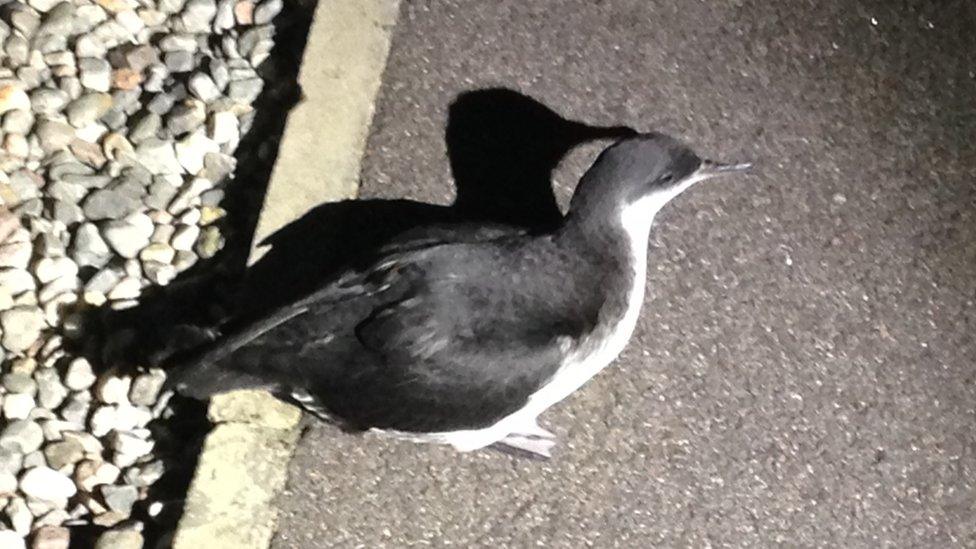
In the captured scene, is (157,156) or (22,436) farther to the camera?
(157,156)

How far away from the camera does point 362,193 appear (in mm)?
1988

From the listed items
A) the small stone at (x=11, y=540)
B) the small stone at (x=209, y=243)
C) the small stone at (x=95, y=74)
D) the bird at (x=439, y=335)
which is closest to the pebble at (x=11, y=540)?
the small stone at (x=11, y=540)

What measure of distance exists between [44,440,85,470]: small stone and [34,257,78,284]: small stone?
12.0 inches

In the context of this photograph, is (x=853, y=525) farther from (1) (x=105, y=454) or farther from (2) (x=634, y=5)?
(1) (x=105, y=454)

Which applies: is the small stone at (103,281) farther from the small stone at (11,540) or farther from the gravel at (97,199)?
the small stone at (11,540)

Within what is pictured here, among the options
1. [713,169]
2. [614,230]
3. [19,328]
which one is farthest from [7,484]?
[713,169]

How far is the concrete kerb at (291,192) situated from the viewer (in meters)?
1.72

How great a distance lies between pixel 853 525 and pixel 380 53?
128 centimetres

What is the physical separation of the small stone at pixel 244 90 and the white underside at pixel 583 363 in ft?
2.58

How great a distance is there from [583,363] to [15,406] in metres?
1.00

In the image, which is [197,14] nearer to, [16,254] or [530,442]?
[16,254]

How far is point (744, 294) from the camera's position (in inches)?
80.7

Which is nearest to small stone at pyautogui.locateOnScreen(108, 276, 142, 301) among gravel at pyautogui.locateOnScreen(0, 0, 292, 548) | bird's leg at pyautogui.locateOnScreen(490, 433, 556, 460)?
gravel at pyautogui.locateOnScreen(0, 0, 292, 548)

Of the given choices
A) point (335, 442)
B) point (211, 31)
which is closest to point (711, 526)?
point (335, 442)
